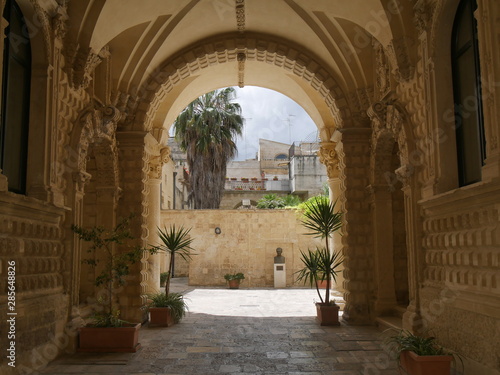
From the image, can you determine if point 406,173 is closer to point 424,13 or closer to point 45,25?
point 424,13

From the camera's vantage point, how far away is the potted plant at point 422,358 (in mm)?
4906

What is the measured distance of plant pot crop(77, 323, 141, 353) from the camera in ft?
22.9

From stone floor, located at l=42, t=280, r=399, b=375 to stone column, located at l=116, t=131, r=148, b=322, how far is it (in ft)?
2.71

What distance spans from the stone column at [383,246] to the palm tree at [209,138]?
15224mm

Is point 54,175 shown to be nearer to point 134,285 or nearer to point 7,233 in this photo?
point 7,233

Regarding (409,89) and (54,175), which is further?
(409,89)

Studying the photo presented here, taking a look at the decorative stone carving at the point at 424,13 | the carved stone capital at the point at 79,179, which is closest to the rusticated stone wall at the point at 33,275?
the carved stone capital at the point at 79,179

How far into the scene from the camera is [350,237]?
9734 millimetres

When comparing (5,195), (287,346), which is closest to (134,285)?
(287,346)

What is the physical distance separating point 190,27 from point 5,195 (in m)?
5.92

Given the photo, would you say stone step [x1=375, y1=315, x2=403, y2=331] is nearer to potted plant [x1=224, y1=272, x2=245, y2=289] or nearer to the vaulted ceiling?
the vaulted ceiling

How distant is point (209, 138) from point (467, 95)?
18.8m

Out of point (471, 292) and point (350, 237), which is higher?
point (350, 237)

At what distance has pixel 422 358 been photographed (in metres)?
4.91
